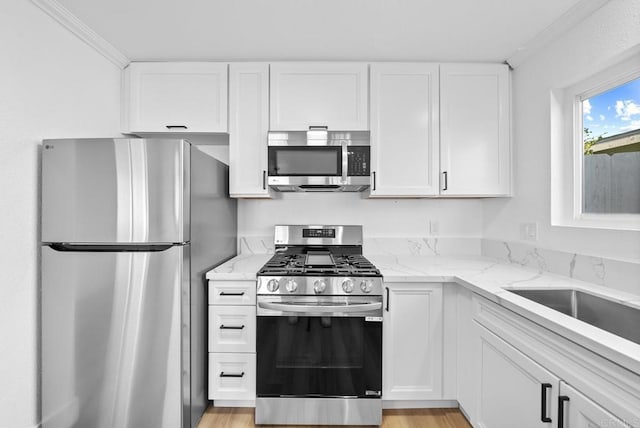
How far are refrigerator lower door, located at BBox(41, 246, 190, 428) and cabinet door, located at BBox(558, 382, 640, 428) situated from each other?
1.64 m

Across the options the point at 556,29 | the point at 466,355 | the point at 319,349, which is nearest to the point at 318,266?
the point at 319,349

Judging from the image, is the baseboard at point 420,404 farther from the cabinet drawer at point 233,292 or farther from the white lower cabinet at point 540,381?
the cabinet drawer at point 233,292

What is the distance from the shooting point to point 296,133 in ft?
7.27

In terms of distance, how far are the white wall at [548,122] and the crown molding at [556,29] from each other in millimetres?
28

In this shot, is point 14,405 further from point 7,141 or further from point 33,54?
point 33,54

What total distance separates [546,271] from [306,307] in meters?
1.48

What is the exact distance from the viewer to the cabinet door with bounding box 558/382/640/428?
894 millimetres

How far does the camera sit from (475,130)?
2303 millimetres

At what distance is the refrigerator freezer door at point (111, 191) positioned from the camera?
1.61m

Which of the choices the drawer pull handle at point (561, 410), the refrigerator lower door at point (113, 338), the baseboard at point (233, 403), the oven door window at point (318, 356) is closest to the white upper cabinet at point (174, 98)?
the refrigerator lower door at point (113, 338)

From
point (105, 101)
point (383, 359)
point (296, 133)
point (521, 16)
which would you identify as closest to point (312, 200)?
point (296, 133)

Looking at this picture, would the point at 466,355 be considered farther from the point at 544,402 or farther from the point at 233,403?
the point at 233,403

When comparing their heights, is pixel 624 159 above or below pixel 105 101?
below

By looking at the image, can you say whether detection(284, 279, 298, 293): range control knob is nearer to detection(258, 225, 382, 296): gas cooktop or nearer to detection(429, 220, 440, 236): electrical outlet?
detection(258, 225, 382, 296): gas cooktop
